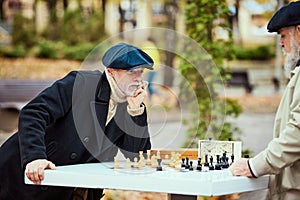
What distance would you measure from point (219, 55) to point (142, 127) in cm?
353

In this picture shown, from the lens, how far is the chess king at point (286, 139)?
10.9ft

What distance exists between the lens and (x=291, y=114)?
337 cm

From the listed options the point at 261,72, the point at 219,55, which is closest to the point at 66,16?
the point at 261,72

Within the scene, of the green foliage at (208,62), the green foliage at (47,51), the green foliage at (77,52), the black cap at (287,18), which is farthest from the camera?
the green foliage at (47,51)

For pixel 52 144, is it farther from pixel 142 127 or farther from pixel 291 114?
pixel 291 114

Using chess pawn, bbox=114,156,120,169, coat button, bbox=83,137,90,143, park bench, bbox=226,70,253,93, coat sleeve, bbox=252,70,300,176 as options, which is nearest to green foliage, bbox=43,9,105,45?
park bench, bbox=226,70,253,93

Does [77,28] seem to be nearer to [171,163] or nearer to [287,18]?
[171,163]

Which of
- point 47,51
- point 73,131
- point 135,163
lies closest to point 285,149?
point 135,163

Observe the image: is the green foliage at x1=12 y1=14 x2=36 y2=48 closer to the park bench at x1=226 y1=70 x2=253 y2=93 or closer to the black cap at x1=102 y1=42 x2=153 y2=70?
the park bench at x1=226 y1=70 x2=253 y2=93

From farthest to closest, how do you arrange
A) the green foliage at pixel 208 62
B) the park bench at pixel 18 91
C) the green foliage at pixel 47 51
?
the green foliage at pixel 47 51
the park bench at pixel 18 91
the green foliage at pixel 208 62

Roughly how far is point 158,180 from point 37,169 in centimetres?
65

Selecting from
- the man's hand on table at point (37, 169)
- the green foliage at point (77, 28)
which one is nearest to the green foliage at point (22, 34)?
the green foliage at point (77, 28)

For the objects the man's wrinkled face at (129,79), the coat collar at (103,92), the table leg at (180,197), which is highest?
the man's wrinkled face at (129,79)

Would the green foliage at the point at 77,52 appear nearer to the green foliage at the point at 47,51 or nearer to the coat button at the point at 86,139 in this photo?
the green foliage at the point at 47,51
